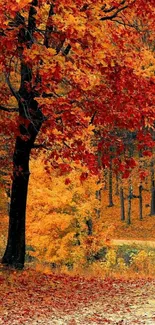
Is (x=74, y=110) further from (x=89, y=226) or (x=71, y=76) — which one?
(x=89, y=226)

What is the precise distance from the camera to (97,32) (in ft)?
30.9

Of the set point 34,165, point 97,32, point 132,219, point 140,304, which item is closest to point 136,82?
point 97,32

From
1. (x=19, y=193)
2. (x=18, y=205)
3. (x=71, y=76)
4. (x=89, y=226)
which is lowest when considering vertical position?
(x=18, y=205)

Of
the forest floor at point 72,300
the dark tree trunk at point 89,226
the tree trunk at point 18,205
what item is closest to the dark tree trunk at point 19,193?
the tree trunk at point 18,205

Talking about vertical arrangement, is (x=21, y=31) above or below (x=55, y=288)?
above

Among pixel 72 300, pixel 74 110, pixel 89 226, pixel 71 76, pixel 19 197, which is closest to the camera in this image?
pixel 71 76

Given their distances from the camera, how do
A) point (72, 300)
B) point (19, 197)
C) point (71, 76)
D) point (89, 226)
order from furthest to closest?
point (89, 226) → point (19, 197) → point (72, 300) → point (71, 76)

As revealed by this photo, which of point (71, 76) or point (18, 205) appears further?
point (18, 205)

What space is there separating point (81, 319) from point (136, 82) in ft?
17.1

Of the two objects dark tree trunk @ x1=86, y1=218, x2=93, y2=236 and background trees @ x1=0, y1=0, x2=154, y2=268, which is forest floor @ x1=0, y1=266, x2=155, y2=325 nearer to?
background trees @ x1=0, y1=0, x2=154, y2=268

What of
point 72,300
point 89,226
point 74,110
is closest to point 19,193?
point 72,300

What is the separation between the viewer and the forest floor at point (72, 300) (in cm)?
940

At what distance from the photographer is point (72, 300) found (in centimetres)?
1126

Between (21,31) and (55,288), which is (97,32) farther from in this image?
(55,288)
